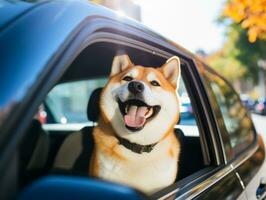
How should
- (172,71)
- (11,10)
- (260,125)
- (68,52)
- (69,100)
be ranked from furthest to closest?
(260,125) < (69,100) < (172,71) < (11,10) < (68,52)

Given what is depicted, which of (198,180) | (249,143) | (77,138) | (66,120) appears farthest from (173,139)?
(249,143)

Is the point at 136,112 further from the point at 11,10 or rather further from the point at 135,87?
the point at 11,10

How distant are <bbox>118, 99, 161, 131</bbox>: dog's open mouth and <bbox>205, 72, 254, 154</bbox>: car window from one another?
0.97m

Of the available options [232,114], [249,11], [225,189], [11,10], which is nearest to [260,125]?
[249,11]

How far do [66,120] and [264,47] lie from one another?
43201 mm

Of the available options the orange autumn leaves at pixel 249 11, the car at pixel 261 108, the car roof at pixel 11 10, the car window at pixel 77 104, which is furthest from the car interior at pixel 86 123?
the car at pixel 261 108

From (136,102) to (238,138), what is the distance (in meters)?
1.65

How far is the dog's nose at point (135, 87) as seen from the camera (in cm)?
197

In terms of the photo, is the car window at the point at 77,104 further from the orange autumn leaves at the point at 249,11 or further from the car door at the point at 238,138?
the orange autumn leaves at the point at 249,11

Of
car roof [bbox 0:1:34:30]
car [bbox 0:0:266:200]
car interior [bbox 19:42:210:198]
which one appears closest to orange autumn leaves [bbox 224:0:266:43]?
car [bbox 0:0:266:200]

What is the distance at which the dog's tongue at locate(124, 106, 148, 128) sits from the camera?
201cm

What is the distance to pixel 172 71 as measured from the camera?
224 cm

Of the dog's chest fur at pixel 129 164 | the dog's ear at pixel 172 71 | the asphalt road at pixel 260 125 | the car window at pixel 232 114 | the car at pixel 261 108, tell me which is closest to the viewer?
the dog's chest fur at pixel 129 164

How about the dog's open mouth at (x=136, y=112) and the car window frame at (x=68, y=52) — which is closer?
the car window frame at (x=68, y=52)
